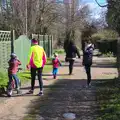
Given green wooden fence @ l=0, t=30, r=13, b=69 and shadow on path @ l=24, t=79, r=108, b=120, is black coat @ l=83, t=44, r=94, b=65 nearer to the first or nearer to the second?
shadow on path @ l=24, t=79, r=108, b=120

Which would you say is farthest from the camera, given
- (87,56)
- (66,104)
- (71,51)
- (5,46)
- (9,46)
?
(71,51)

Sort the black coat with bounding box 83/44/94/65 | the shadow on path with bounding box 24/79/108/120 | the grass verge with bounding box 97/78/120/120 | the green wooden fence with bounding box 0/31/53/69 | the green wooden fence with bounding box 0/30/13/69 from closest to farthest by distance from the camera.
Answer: the grass verge with bounding box 97/78/120/120 < the shadow on path with bounding box 24/79/108/120 < the black coat with bounding box 83/44/94/65 < the green wooden fence with bounding box 0/30/13/69 < the green wooden fence with bounding box 0/31/53/69

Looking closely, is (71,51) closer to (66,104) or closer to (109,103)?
(66,104)

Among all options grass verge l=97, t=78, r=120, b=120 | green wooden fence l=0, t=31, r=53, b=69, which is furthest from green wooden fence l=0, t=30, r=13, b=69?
grass verge l=97, t=78, r=120, b=120

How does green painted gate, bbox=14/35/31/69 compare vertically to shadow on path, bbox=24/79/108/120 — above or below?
above

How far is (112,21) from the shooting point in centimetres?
1227

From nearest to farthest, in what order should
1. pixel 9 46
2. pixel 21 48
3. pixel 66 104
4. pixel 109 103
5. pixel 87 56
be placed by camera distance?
pixel 109 103 → pixel 66 104 → pixel 87 56 → pixel 9 46 → pixel 21 48

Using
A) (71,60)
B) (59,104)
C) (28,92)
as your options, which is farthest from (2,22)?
(59,104)

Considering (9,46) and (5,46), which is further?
(9,46)

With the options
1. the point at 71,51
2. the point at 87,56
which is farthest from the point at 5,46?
the point at 87,56

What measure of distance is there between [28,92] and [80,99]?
2.07m

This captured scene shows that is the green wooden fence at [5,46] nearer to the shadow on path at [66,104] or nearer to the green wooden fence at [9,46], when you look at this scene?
the green wooden fence at [9,46]

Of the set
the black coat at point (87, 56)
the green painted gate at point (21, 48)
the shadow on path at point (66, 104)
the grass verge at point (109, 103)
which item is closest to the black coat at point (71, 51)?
the green painted gate at point (21, 48)

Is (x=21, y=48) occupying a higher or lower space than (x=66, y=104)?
higher
